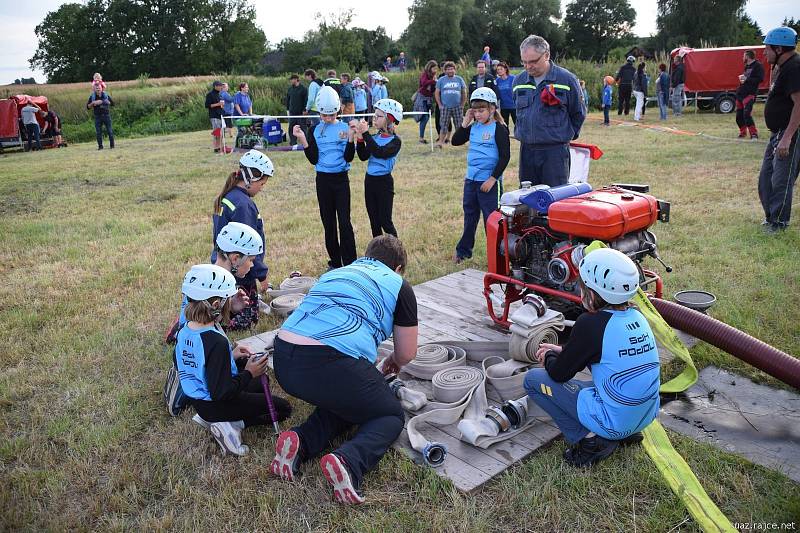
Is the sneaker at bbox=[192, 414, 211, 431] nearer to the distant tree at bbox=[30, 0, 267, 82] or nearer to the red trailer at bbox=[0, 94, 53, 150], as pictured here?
the red trailer at bbox=[0, 94, 53, 150]

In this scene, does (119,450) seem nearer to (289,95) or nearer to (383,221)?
(383,221)

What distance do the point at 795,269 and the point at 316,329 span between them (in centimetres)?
465

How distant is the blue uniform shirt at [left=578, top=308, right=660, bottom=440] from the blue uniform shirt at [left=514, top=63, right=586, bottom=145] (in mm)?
2972

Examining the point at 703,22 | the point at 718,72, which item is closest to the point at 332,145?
the point at 718,72

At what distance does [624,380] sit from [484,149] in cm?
340

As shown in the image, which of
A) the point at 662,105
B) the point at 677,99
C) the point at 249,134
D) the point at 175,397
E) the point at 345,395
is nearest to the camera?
the point at 345,395

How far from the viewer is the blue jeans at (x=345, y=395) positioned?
311cm

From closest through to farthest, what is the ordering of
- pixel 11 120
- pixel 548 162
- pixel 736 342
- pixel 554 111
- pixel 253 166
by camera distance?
pixel 736 342, pixel 253 166, pixel 554 111, pixel 548 162, pixel 11 120

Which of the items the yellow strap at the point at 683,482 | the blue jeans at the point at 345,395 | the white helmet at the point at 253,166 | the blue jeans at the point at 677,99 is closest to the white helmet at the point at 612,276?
the yellow strap at the point at 683,482

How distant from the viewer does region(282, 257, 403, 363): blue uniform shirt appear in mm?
3170

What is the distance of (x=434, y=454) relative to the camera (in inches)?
126

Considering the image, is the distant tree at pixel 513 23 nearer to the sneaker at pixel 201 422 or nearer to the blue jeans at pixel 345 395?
the sneaker at pixel 201 422

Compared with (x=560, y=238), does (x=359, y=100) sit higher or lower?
higher

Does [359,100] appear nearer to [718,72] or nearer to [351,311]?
[718,72]
